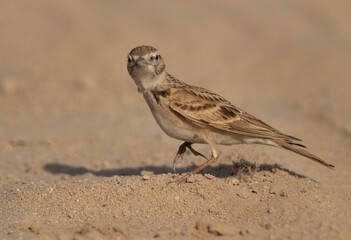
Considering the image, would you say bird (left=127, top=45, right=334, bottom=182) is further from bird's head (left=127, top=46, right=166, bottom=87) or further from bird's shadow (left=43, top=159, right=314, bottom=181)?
bird's shadow (left=43, top=159, right=314, bottom=181)

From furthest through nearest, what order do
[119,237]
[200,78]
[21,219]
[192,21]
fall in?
[192,21] < [200,78] < [21,219] < [119,237]

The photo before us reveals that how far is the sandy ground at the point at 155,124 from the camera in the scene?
6.91 m

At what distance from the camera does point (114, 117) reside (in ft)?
46.4

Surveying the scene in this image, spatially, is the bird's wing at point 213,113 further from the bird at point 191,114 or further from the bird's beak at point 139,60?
the bird's beak at point 139,60

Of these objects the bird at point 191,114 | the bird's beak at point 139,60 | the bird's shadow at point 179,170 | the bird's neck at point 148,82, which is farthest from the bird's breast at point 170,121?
the bird's shadow at point 179,170

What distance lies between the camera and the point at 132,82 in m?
16.8

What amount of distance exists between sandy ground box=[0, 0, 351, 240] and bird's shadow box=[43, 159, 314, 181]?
30mm

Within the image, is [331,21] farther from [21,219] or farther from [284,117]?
[21,219]

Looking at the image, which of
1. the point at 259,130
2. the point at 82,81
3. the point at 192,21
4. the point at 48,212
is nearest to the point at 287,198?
the point at 259,130

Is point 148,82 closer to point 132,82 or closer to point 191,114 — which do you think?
point 191,114

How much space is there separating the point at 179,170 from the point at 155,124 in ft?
14.4

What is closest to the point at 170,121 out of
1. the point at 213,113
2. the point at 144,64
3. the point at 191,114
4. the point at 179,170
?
the point at 191,114

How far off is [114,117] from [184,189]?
7.06 metres

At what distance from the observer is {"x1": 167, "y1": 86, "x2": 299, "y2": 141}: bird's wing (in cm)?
784
